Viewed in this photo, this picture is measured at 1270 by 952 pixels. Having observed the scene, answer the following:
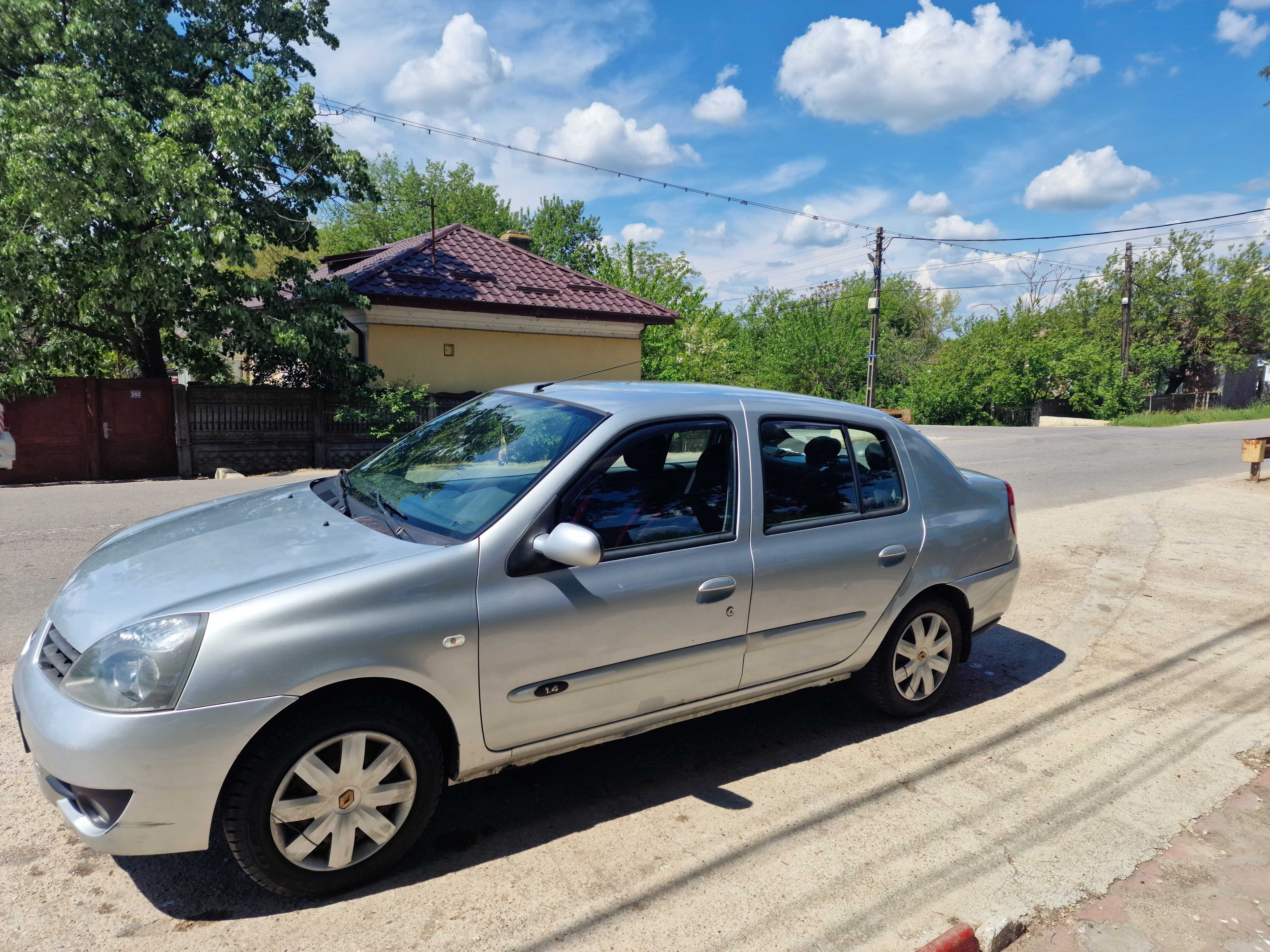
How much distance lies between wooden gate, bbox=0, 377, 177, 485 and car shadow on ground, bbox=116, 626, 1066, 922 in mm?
13671

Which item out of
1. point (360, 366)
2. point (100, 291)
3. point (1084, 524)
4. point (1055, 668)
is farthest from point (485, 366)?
point (1055, 668)

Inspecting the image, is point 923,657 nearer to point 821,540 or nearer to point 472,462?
point 821,540

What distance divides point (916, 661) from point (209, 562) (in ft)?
10.8

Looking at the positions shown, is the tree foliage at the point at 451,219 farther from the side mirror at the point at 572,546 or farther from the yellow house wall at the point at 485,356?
the side mirror at the point at 572,546

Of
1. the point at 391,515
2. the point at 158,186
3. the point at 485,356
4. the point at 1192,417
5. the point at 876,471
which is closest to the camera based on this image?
the point at 391,515

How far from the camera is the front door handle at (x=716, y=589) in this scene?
3.27 meters

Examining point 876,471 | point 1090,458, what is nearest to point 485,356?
point 1090,458

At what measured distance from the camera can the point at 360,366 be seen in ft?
52.1

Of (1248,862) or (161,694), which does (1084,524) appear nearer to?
(1248,862)

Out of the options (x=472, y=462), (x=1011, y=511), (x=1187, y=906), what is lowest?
(x=1187, y=906)

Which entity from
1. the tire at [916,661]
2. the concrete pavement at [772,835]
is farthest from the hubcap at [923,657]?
the concrete pavement at [772,835]

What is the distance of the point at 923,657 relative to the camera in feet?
13.9

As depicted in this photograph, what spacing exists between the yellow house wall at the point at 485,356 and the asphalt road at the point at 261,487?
339 cm

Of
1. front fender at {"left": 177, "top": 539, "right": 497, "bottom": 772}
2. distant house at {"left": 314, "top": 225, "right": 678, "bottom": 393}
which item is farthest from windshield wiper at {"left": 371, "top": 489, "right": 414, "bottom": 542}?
distant house at {"left": 314, "top": 225, "right": 678, "bottom": 393}
